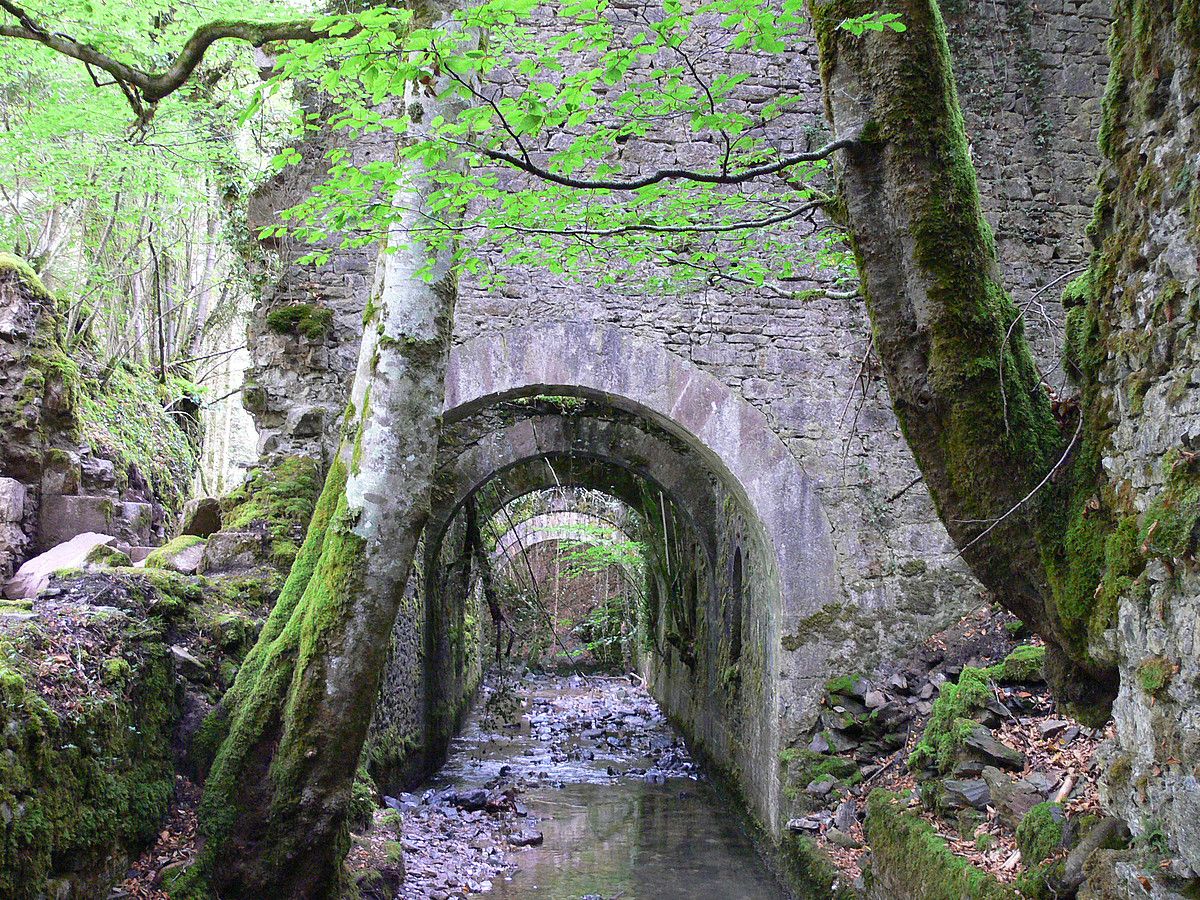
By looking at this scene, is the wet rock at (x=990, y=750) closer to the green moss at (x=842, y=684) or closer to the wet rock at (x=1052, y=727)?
the wet rock at (x=1052, y=727)

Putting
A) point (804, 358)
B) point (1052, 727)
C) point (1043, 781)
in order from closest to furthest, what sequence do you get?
point (1043, 781)
point (1052, 727)
point (804, 358)

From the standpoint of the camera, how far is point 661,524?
1198 cm

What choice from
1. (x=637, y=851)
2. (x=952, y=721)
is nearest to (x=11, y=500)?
(x=637, y=851)

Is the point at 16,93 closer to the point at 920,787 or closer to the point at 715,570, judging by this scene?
the point at 715,570

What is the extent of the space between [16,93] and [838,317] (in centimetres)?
980

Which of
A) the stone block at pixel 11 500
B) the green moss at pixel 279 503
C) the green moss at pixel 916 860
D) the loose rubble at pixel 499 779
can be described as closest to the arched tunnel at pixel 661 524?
the loose rubble at pixel 499 779

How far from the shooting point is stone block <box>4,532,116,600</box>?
5188 millimetres

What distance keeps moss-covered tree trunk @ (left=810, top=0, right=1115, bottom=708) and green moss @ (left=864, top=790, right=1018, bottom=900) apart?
96cm

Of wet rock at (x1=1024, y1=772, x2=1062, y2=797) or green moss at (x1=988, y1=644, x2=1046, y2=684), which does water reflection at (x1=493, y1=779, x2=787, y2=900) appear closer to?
green moss at (x1=988, y1=644, x2=1046, y2=684)

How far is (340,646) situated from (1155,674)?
8.91 feet

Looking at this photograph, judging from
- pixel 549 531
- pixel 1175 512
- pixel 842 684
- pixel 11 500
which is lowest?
pixel 842 684

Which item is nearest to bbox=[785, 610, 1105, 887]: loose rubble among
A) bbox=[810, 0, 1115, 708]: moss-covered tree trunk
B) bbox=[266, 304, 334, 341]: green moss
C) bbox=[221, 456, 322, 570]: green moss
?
bbox=[810, 0, 1115, 708]: moss-covered tree trunk

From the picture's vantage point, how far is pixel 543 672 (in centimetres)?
2216

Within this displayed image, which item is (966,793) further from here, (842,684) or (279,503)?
(279,503)
